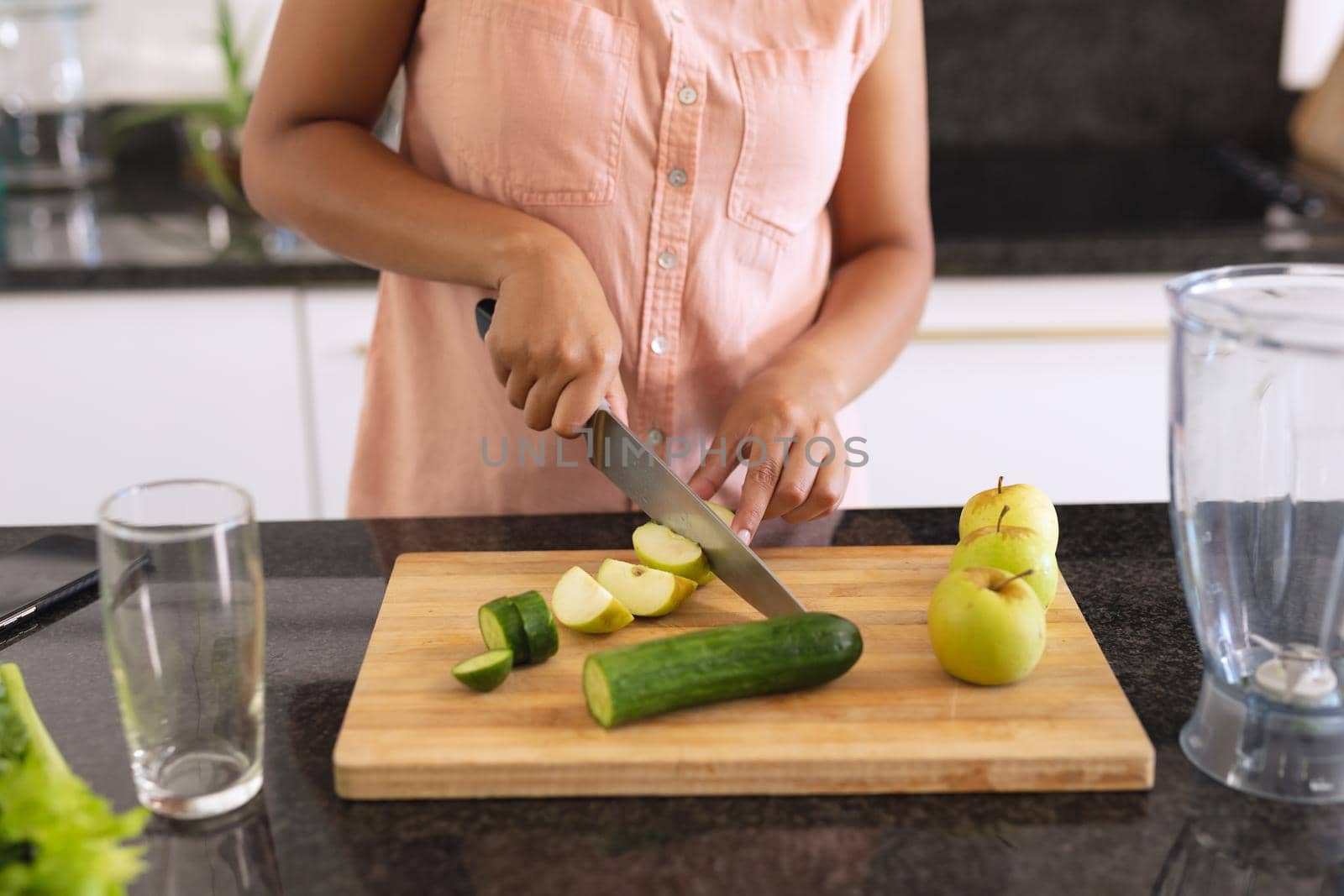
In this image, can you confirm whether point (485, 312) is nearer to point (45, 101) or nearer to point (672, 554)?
point (672, 554)

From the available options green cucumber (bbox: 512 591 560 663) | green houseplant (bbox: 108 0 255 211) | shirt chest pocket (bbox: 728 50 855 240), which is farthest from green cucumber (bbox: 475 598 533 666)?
green houseplant (bbox: 108 0 255 211)

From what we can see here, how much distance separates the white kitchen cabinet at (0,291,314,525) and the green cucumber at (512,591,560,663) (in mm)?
1375

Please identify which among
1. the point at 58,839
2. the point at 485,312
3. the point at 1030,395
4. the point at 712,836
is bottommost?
the point at 1030,395

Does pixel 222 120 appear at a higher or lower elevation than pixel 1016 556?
higher

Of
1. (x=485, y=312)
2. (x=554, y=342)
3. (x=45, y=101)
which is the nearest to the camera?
(x=554, y=342)

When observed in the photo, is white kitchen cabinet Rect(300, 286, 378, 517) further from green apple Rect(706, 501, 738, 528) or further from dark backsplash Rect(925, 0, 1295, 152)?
dark backsplash Rect(925, 0, 1295, 152)

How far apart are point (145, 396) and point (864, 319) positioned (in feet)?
4.50

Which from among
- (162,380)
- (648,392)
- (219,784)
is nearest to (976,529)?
(648,392)

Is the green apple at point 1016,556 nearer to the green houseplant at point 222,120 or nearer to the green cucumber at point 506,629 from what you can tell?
the green cucumber at point 506,629

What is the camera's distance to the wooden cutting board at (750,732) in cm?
89

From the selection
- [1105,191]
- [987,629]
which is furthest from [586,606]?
[1105,191]

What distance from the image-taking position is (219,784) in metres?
0.86

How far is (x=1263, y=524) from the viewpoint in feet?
3.00

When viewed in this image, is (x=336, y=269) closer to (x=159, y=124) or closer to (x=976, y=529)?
(x=159, y=124)
